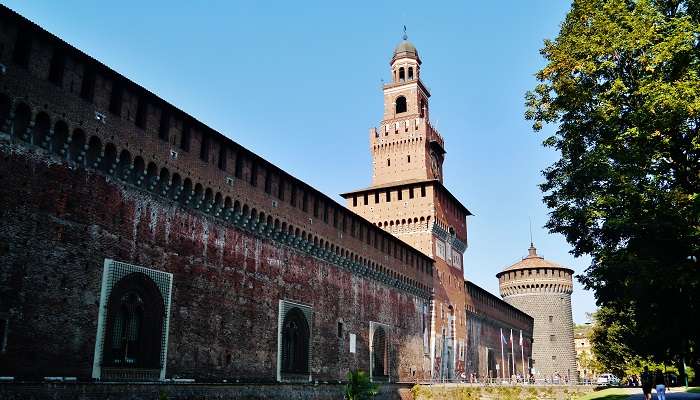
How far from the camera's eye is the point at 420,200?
40.0 meters

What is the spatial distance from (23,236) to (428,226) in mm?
28600

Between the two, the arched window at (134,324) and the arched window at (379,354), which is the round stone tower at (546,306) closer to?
the arched window at (379,354)

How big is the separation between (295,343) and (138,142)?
446 inches

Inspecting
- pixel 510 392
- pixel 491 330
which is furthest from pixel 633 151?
pixel 491 330

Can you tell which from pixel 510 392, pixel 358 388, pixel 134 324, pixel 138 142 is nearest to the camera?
pixel 134 324

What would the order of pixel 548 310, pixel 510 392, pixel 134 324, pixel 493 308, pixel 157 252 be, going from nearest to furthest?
pixel 134 324 → pixel 157 252 → pixel 510 392 → pixel 493 308 → pixel 548 310

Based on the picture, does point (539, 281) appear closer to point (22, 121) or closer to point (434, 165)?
point (434, 165)

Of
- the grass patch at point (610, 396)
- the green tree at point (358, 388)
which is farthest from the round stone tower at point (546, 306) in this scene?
the green tree at point (358, 388)

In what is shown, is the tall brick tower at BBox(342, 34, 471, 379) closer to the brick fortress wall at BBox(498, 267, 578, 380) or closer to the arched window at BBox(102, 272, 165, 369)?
the brick fortress wall at BBox(498, 267, 578, 380)

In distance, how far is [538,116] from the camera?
70.9 feet

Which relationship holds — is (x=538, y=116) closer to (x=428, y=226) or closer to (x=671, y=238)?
(x=671, y=238)

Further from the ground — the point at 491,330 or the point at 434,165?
the point at 434,165

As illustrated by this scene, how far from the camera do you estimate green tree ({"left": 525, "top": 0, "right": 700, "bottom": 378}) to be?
17094 mm

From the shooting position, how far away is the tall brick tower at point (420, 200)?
39906 mm
